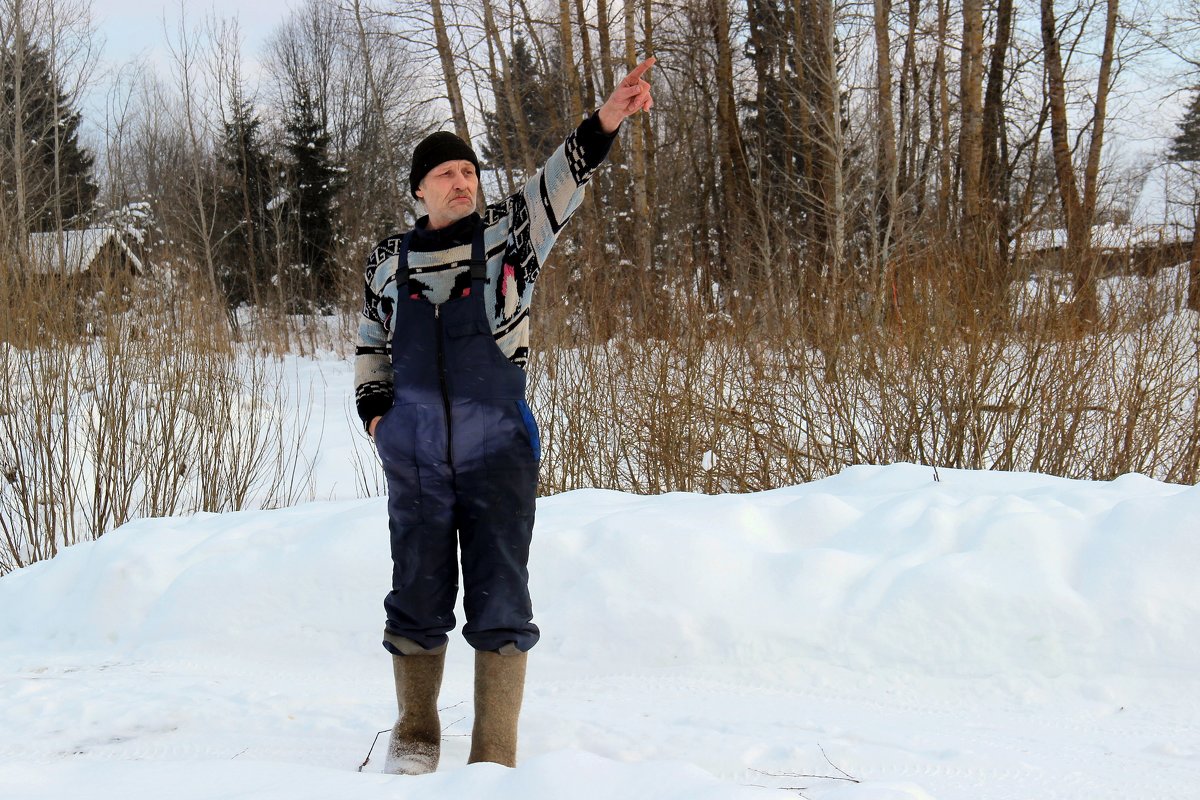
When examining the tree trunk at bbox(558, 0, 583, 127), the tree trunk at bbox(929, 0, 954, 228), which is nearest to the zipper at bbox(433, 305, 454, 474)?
the tree trunk at bbox(929, 0, 954, 228)

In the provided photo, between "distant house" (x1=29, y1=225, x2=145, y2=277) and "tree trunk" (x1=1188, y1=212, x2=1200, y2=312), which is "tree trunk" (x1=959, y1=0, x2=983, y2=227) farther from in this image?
"distant house" (x1=29, y1=225, x2=145, y2=277)

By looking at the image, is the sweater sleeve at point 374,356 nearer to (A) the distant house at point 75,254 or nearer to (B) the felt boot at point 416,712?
(B) the felt boot at point 416,712

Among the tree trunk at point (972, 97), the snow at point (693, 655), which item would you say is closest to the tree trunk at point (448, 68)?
the tree trunk at point (972, 97)

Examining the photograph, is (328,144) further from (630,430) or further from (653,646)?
(653,646)

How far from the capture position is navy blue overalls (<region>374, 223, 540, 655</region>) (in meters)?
2.19

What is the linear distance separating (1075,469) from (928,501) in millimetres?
2901

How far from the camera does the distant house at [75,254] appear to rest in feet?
19.4

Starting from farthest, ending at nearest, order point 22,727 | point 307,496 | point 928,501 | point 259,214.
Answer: point 259,214 < point 307,496 < point 928,501 < point 22,727

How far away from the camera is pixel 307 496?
26.9 ft

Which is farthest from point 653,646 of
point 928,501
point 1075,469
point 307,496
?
point 307,496

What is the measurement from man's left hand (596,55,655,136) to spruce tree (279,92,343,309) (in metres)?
22.9

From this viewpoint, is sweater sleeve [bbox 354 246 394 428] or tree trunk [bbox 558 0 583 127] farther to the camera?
tree trunk [bbox 558 0 583 127]

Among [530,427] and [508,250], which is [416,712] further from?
[508,250]

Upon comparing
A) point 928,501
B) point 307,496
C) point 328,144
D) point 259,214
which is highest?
point 328,144
